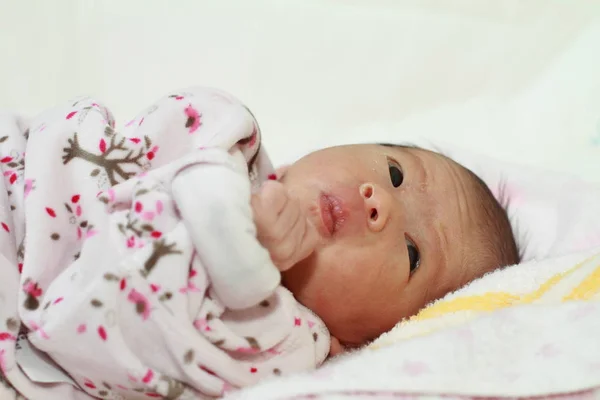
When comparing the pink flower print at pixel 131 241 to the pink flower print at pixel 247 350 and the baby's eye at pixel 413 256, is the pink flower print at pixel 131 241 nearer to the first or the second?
the pink flower print at pixel 247 350

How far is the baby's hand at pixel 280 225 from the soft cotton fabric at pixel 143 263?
0.04 m

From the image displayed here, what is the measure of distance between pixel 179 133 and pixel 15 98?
62 cm

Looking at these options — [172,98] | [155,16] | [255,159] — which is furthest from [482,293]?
[155,16]

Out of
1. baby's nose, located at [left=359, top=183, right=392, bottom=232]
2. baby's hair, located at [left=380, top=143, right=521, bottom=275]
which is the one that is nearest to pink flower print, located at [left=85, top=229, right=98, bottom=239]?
baby's nose, located at [left=359, top=183, right=392, bottom=232]

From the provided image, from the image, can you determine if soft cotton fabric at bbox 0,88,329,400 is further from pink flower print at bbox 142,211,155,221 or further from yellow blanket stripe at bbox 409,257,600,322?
yellow blanket stripe at bbox 409,257,600,322

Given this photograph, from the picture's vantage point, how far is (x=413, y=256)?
0.93 m

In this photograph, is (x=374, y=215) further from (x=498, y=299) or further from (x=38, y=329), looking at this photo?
(x=38, y=329)

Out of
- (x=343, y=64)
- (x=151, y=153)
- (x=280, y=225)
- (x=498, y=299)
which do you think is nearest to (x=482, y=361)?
(x=498, y=299)

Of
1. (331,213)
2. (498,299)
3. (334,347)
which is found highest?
(331,213)

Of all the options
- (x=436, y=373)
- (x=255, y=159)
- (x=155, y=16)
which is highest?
(x=155, y=16)

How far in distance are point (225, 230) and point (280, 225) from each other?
0.28 ft

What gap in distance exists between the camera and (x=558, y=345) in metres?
0.77

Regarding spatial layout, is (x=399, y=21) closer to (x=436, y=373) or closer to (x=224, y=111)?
(x=224, y=111)

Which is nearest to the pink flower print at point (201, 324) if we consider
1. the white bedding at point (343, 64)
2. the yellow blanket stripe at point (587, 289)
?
the yellow blanket stripe at point (587, 289)
